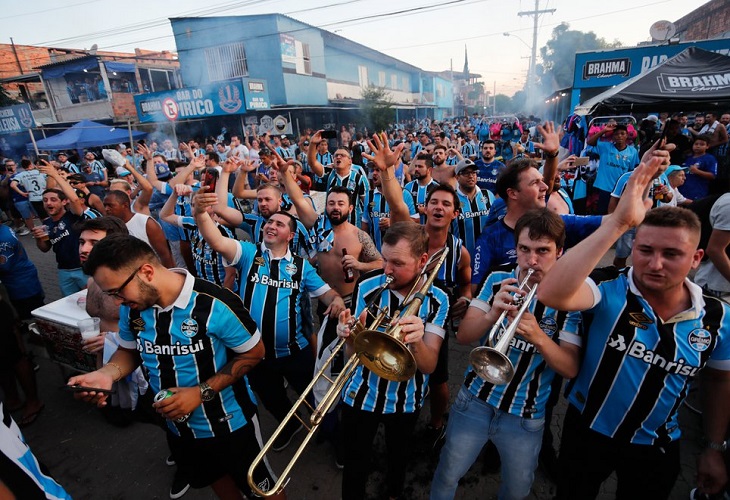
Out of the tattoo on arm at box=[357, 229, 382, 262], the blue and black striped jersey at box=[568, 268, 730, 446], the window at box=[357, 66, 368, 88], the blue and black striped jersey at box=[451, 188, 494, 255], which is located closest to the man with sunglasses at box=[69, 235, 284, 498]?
the tattoo on arm at box=[357, 229, 382, 262]

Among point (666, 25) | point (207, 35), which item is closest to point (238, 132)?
point (207, 35)

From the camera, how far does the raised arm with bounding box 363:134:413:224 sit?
152 inches

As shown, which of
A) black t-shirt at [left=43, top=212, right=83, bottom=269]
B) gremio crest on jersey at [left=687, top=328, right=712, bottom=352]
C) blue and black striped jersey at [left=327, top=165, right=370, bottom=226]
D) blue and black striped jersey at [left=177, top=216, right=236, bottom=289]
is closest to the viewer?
gremio crest on jersey at [left=687, top=328, right=712, bottom=352]

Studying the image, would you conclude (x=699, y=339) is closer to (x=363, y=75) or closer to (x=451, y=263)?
(x=451, y=263)

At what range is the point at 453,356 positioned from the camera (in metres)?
4.98

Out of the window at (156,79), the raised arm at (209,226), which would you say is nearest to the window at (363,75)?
the window at (156,79)

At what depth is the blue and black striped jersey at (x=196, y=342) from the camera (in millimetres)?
2418

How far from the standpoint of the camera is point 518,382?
2410mm

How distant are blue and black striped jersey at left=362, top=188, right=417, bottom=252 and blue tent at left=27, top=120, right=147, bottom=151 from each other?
17.4 meters

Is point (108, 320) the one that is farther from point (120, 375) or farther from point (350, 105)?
point (350, 105)

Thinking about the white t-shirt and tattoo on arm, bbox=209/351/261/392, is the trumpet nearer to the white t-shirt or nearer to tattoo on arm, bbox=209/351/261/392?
tattoo on arm, bbox=209/351/261/392

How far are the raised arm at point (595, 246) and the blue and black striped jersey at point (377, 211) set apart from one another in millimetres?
3632

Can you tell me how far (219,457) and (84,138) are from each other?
20368mm

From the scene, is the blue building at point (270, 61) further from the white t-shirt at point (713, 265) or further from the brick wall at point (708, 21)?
the brick wall at point (708, 21)
